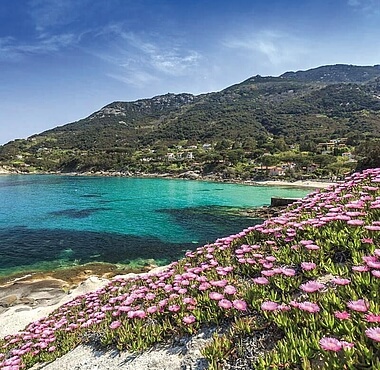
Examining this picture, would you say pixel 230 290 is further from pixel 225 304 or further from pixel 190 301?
pixel 190 301

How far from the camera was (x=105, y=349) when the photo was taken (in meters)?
4.89

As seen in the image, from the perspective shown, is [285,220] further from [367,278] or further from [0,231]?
[0,231]

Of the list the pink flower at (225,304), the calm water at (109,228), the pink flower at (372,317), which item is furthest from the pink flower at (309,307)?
the calm water at (109,228)

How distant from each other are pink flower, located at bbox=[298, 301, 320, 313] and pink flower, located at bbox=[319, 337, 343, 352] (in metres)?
0.54

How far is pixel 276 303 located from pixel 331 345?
41.1 inches

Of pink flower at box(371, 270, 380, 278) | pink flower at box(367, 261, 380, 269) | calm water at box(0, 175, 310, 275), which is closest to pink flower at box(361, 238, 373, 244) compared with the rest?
pink flower at box(367, 261, 380, 269)

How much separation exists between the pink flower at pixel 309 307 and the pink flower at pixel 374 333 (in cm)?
68

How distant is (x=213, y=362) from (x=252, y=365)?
16.2 inches

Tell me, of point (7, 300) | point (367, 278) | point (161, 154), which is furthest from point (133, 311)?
point (161, 154)

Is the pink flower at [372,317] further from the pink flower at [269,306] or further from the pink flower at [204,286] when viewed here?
the pink flower at [204,286]

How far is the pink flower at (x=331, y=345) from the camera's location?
2.62 m

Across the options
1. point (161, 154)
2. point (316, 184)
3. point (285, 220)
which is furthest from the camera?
point (161, 154)

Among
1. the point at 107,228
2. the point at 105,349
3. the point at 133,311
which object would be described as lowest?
the point at 107,228

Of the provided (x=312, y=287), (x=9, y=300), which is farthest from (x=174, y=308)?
(x=9, y=300)
